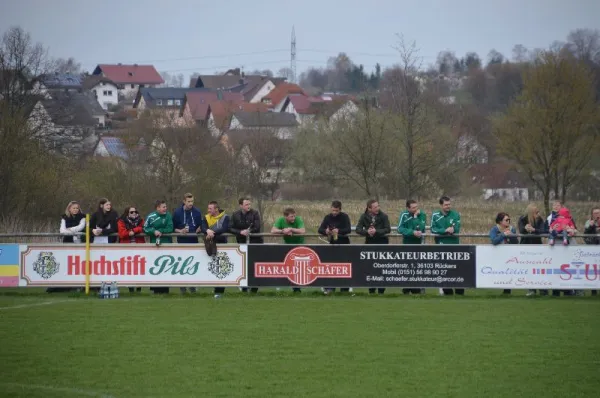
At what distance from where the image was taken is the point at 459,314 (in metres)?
17.5

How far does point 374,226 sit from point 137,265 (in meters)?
5.13

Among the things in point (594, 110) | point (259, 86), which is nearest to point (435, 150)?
point (594, 110)

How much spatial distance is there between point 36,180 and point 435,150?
2046 centimetres

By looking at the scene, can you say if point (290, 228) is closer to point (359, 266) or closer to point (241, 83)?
point (359, 266)

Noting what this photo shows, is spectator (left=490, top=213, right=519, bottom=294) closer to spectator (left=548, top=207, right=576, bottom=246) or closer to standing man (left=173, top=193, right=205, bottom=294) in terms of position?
spectator (left=548, top=207, right=576, bottom=246)

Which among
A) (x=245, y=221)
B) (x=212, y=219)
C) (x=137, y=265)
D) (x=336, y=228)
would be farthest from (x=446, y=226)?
(x=137, y=265)

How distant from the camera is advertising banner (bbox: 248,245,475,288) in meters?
20.8

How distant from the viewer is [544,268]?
806 inches

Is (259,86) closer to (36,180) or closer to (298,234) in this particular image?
(36,180)

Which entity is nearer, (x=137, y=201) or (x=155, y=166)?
(x=137, y=201)

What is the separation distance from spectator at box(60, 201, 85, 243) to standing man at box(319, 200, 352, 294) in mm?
5265

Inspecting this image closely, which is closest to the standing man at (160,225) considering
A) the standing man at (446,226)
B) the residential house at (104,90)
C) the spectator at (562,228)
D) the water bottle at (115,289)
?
the water bottle at (115,289)

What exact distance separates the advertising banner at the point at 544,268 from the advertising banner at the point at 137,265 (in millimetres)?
5410

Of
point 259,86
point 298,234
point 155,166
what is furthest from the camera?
point 259,86
